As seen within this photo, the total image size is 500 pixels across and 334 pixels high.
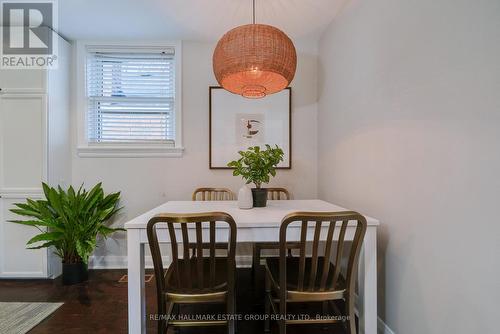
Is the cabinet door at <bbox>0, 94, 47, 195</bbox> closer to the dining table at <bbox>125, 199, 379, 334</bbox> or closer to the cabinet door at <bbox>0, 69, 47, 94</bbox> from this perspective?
the cabinet door at <bbox>0, 69, 47, 94</bbox>

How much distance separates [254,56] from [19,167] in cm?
261

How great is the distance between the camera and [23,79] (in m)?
2.33

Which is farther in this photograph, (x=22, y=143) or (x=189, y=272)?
(x=22, y=143)

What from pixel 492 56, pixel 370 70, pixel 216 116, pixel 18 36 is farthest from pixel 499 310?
pixel 18 36

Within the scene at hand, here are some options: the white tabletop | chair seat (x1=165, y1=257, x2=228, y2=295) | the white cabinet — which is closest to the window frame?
the white cabinet

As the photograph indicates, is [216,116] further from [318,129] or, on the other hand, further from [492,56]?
[492,56]

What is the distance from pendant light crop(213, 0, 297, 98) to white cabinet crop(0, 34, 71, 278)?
80.0 inches

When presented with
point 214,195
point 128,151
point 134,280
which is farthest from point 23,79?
point 134,280

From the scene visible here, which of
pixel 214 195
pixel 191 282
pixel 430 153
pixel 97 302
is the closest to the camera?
pixel 430 153

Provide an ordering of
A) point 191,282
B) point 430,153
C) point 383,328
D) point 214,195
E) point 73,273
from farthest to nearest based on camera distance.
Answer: point 214,195, point 73,273, point 383,328, point 191,282, point 430,153

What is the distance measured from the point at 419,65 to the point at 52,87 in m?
3.16

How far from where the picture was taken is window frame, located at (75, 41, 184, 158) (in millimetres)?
A: 2643

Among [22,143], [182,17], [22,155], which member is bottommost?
[22,155]

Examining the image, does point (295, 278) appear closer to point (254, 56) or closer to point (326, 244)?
point (326, 244)
